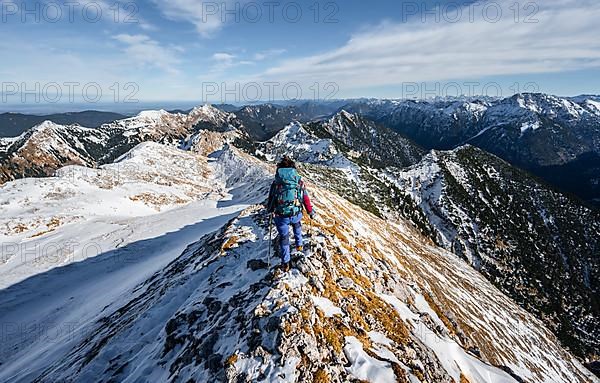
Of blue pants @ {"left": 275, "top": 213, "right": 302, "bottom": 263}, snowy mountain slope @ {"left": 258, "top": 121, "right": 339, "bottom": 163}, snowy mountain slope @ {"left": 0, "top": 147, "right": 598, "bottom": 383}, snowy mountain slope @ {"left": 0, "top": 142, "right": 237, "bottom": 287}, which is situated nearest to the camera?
snowy mountain slope @ {"left": 0, "top": 147, "right": 598, "bottom": 383}

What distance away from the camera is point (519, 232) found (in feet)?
422


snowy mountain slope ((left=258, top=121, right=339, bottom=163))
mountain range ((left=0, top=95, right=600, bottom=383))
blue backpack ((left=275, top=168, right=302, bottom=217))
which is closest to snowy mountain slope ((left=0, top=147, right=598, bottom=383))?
mountain range ((left=0, top=95, right=600, bottom=383))

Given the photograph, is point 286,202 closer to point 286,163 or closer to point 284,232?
point 284,232

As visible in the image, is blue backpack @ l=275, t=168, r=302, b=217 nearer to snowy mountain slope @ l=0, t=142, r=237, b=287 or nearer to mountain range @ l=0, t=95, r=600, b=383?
mountain range @ l=0, t=95, r=600, b=383

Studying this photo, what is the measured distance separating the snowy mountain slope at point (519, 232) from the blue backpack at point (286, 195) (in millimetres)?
106424

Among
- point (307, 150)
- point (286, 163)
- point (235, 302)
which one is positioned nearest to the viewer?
point (235, 302)

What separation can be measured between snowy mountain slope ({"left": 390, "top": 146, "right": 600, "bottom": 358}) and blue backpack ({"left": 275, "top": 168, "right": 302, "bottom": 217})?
4190 inches

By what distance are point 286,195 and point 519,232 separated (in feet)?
481

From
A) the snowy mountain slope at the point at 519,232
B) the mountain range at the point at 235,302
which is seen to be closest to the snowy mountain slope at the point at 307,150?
the snowy mountain slope at the point at 519,232

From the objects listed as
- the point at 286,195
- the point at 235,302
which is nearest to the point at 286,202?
the point at 286,195

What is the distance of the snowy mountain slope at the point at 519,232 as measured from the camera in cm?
9988

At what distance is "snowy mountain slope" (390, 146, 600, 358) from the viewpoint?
99875 mm

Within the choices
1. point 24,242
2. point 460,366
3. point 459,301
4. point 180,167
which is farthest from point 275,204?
point 180,167

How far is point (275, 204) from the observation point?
12.3m
